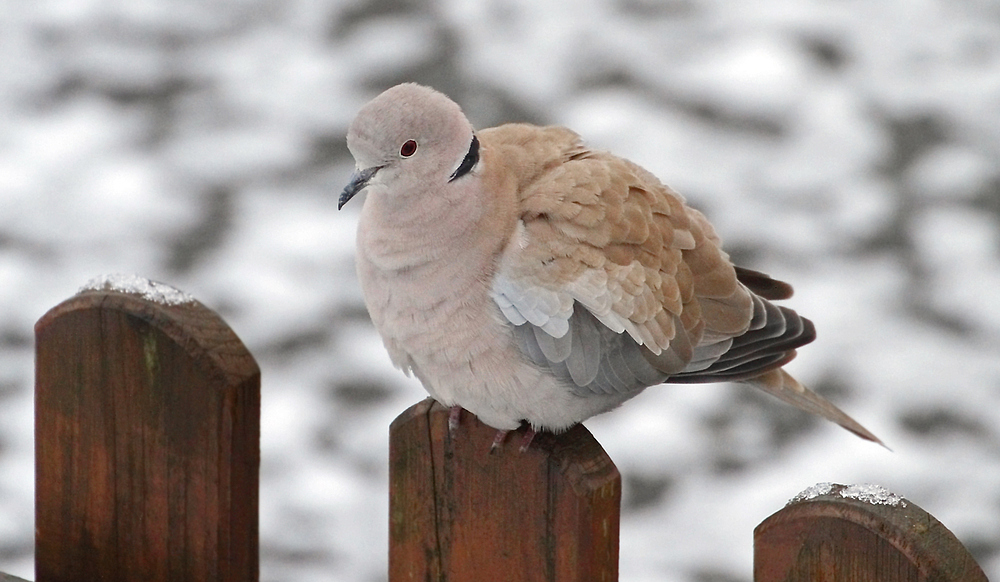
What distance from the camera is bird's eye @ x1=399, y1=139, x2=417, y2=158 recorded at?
2057mm

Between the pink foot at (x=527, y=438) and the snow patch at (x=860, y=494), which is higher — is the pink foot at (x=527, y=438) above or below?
above

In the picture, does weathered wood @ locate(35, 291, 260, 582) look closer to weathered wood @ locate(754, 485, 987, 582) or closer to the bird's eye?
the bird's eye

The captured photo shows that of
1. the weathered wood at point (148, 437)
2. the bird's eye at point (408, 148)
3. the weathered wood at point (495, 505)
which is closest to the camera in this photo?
the weathered wood at point (495, 505)

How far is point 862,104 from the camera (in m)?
5.03

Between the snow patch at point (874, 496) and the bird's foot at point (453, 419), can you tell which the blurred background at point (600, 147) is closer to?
the bird's foot at point (453, 419)

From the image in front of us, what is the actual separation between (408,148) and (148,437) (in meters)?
0.60

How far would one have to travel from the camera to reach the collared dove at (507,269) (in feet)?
6.77

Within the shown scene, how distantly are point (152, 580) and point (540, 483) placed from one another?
0.66 m

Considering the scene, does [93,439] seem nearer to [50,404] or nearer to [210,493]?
[50,404]

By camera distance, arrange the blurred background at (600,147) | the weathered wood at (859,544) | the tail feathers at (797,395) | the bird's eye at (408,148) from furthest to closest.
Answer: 1. the blurred background at (600,147)
2. the tail feathers at (797,395)
3. the bird's eye at (408,148)
4. the weathered wood at (859,544)

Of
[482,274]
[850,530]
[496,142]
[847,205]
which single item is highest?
[847,205]

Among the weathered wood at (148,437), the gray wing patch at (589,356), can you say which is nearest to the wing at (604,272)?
the gray wing patch at (589,356)

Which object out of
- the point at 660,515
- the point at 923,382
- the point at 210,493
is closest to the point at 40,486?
the point at 210,493

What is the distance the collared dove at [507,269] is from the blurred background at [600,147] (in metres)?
1.38
